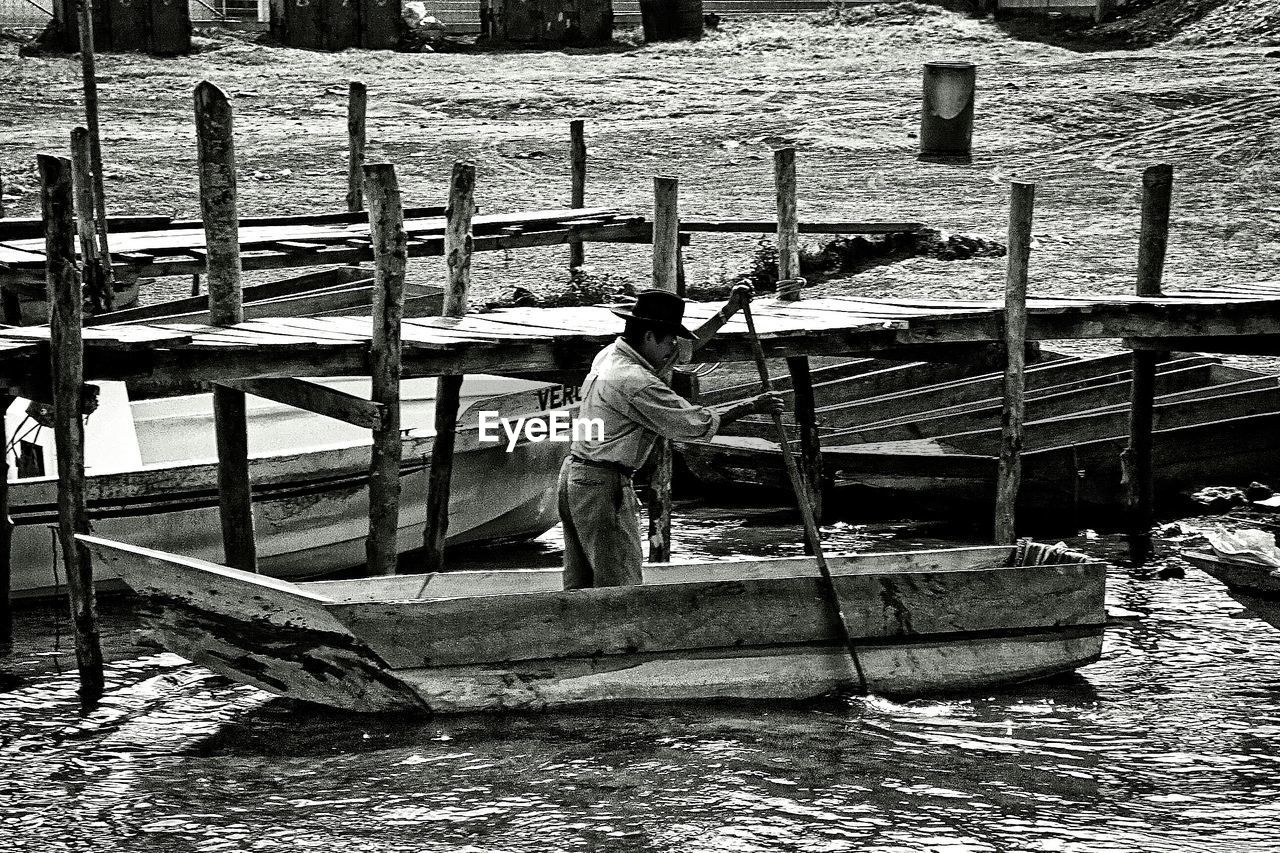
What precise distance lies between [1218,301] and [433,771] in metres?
6.19

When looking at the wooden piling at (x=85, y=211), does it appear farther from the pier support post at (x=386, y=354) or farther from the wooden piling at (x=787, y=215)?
the wooden piling at (x=787, y=215)

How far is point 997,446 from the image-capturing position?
1238cm

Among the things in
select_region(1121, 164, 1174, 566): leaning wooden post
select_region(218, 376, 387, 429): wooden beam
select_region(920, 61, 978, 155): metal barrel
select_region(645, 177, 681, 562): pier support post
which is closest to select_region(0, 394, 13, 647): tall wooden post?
select_region(218, 376, 387, 429): wooden beam

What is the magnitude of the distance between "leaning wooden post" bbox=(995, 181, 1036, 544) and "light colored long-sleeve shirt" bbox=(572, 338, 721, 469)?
276cm

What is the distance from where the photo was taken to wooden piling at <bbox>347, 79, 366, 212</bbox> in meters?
14.7

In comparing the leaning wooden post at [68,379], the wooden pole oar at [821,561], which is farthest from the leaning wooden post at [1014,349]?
the leaning wooden post at [68,379]

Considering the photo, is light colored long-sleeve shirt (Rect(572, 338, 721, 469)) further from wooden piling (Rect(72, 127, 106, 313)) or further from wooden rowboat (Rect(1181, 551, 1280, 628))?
wooden piling (Rect(72, 127, 106, 313))

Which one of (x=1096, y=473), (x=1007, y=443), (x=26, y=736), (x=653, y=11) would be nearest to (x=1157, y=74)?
(x=653, y=11)

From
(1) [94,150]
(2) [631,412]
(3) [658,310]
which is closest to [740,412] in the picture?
(2) [631,412]

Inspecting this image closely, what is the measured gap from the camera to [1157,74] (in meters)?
23.0

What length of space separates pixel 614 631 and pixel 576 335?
6.23ft

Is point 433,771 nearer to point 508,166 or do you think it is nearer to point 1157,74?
point 508,166

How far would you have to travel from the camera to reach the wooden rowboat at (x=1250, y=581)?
26.7 ft

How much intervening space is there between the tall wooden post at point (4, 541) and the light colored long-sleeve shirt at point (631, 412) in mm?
3415
